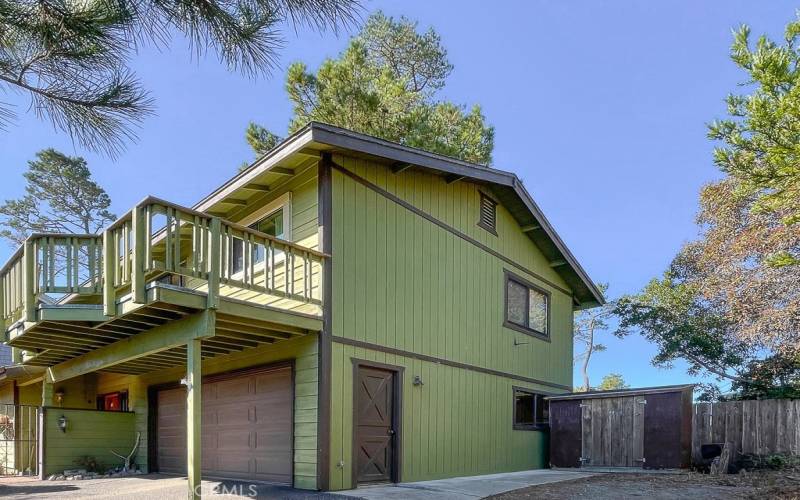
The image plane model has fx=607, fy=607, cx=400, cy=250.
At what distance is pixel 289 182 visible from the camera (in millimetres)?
8922

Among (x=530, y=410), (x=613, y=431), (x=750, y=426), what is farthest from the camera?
(x=530, y=410)

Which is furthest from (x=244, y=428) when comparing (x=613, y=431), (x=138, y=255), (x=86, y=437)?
(x=613, y=431)

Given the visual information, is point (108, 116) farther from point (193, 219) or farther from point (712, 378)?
point (712, 378)

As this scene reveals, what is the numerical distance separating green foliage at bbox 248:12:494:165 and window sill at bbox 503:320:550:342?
8.30 meters

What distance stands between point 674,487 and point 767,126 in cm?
505

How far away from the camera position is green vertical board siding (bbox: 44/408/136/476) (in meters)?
10.2

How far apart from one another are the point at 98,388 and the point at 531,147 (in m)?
25.1

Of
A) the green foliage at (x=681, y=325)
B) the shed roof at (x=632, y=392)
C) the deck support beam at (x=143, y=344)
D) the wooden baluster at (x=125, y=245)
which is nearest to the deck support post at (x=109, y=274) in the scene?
the wooden baluster at (x=125, y=245)

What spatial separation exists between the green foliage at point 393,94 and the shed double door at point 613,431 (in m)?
10.6

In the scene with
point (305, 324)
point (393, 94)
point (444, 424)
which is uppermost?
point (393, 94)

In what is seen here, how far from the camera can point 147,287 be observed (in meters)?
6.10

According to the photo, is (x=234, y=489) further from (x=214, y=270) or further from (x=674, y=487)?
(x=674, y=487)

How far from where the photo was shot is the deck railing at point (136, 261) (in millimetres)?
6078

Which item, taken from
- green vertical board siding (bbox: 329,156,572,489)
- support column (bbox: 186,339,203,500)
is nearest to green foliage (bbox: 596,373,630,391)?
green vertical board siding (bbox: 329,156,572,489)
